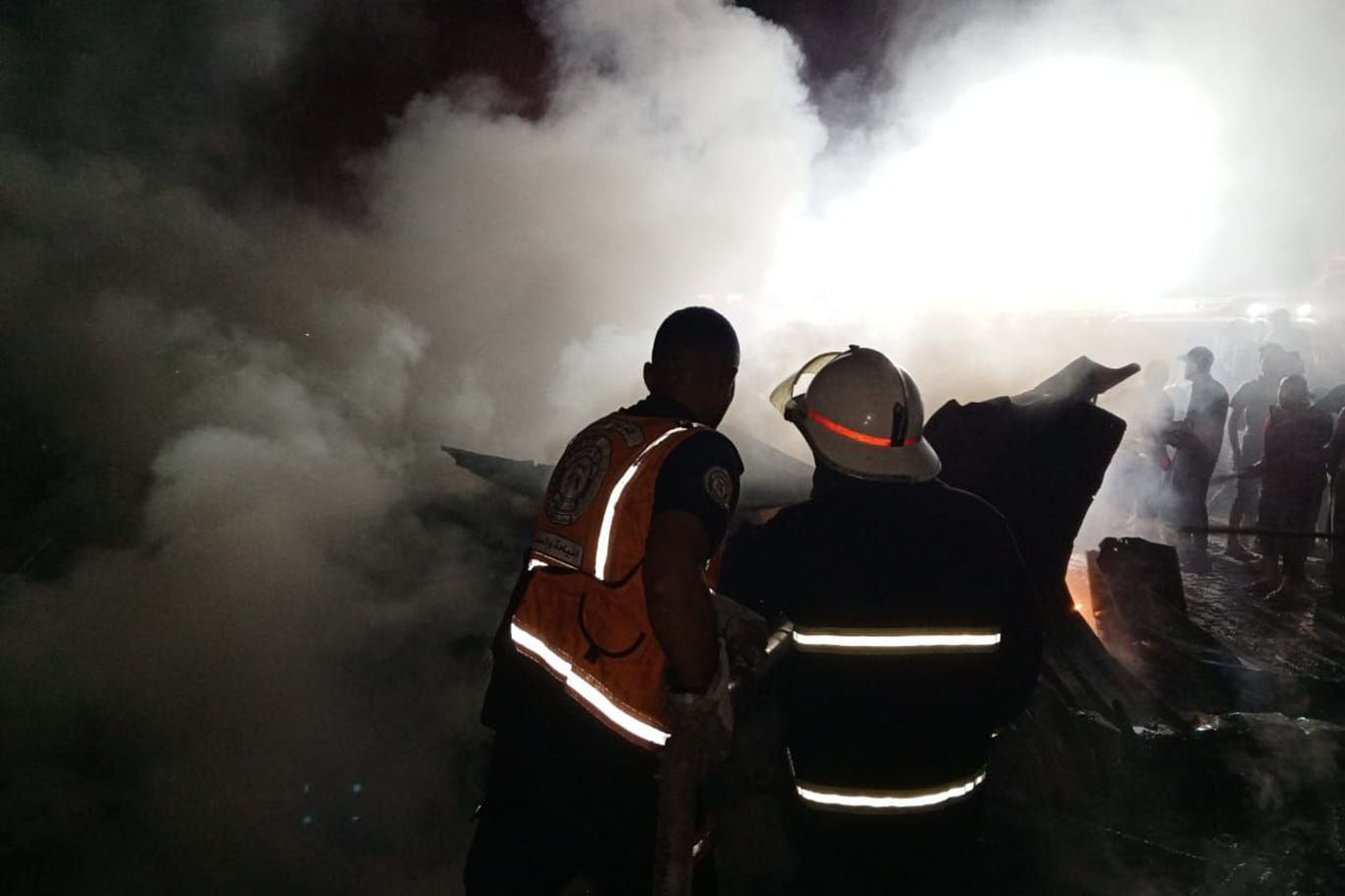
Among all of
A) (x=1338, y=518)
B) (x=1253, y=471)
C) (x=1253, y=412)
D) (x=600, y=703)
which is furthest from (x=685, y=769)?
(x=1253, y=412)

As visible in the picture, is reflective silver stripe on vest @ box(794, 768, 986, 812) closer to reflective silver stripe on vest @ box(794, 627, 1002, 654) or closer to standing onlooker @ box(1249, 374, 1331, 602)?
reflective silver stripe on vest @ box(794, 627, 1002, 654)

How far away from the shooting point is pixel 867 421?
1.57 meters

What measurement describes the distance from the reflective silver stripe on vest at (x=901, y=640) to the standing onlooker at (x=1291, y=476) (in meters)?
6.82

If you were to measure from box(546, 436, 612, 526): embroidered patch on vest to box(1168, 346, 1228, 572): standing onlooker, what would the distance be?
779cm

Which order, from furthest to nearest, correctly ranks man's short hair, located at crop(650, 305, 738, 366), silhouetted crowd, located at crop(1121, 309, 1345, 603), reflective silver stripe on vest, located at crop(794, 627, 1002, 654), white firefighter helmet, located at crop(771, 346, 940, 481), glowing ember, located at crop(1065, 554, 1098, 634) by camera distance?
1. silhouetted crowd, located at crop(1121, 309, 1345, 603)
2. glowing ember, located at crop(1065, 554, 1098, 634)
3. man's short hair, located at crop(650, 305, 738, 366)
4. white firefighter helmet, located at crop(771, 346, 940, 481)
5. reflective silver stripe on vest, located at crop(794, 627, 1002, 654)

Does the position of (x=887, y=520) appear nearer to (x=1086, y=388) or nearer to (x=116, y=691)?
(x=1086, y=388)

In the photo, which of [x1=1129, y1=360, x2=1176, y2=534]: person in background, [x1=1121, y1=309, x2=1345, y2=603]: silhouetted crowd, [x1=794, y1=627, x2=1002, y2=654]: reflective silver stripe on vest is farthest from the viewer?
[x1=1129, y1=360, x2=1176, y2=534]: person in background

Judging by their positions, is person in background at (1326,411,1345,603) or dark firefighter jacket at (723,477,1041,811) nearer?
dark firefighter jacket at (723,477,1041,811)

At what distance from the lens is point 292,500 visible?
3.95m

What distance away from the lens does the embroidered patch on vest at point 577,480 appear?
5.28 ft

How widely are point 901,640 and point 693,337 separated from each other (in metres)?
0.92

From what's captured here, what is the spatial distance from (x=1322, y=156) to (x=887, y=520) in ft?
113

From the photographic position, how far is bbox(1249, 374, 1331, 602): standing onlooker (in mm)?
6195

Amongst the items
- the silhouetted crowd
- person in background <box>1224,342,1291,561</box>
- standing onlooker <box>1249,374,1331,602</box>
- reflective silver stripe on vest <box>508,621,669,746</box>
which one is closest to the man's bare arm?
reflective silver stripe on vest <box>508,621,669,746</box>
